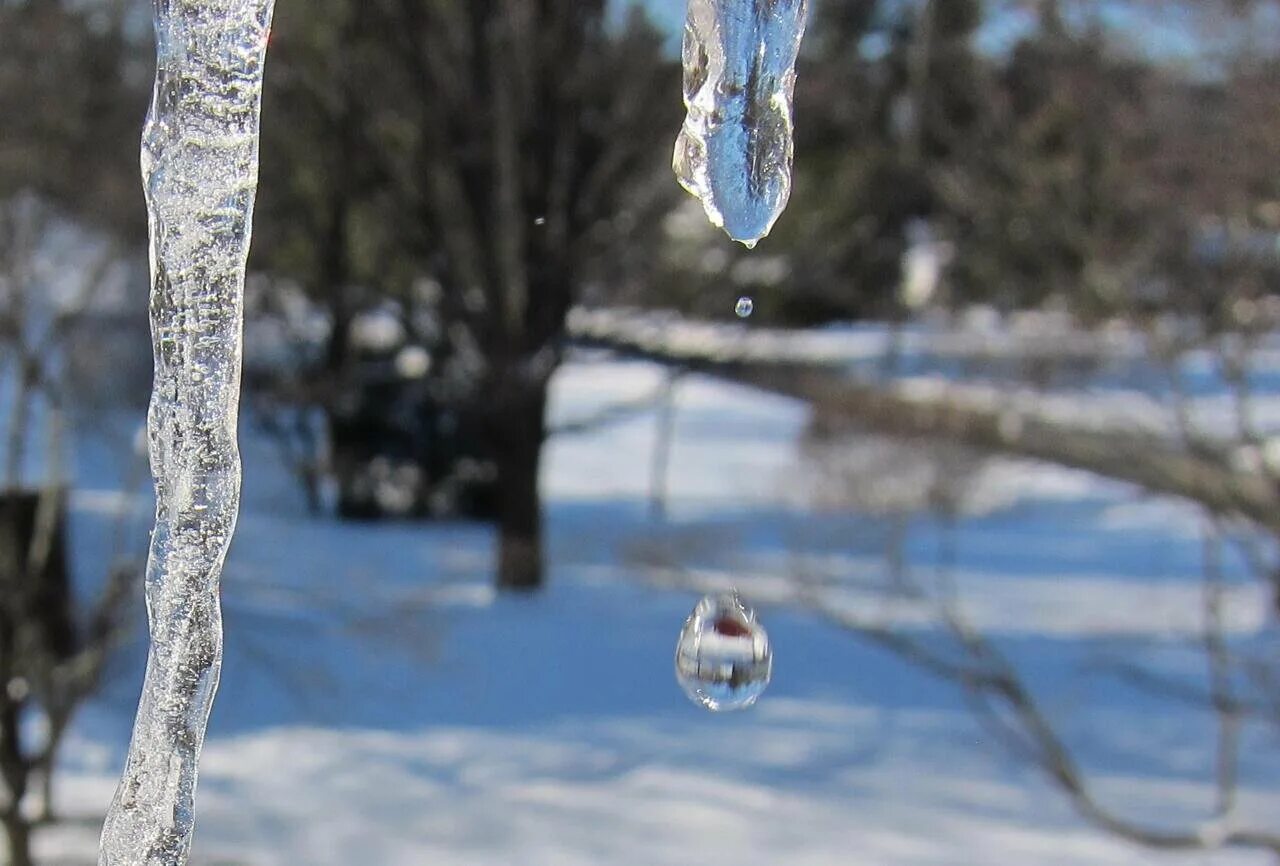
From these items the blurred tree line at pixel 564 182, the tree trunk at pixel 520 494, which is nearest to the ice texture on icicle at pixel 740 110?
the blurred tree line at pixel 564 182

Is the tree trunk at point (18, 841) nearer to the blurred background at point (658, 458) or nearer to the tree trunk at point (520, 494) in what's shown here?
the blurred background at point (658, 458)

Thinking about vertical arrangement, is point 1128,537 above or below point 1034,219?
below

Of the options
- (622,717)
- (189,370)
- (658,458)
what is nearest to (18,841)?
(622,717)

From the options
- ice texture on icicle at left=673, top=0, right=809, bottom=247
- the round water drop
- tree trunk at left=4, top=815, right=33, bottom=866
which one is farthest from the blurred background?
ice texture on icicle at left=673, top=0, right=809, bottom=247

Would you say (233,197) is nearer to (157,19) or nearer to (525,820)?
(157,19)

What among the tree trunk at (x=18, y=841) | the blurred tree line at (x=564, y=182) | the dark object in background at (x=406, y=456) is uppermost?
the blurred tree line at (x=564, y=182)

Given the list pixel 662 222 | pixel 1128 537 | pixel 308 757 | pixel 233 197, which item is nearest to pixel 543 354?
pixel 662 222
